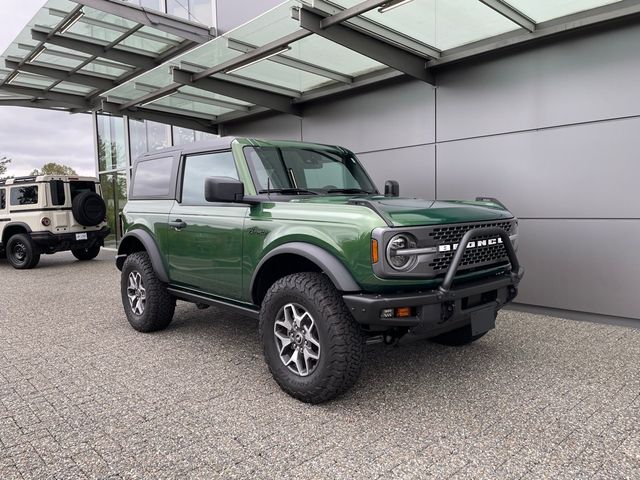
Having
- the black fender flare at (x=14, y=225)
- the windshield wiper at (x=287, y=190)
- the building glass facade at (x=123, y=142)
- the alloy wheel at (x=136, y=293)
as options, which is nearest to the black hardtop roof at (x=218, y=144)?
the windshield wiper at (x=287, y=190)

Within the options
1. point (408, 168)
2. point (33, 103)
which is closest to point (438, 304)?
point (408, 168)

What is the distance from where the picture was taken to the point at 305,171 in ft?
13.4

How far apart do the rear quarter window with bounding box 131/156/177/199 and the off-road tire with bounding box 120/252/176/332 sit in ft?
Answer: 2.16

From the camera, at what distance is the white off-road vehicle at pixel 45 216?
411 inches

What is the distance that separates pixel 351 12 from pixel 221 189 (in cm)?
290

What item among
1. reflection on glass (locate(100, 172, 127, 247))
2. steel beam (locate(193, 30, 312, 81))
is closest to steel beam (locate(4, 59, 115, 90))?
reflection on glass (locate(100, 172, 127, 247))

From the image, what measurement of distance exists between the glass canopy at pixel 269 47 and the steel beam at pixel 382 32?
0.04 feet

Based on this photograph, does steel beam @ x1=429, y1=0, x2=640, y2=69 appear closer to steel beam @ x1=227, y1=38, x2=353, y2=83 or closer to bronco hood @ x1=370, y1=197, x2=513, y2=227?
steel beam @ x1=227, y1=38, x2=353, y2=83

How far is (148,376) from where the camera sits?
11.9ft

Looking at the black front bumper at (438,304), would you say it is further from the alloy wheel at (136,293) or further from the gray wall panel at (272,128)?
the gray wall panel at (272,128)

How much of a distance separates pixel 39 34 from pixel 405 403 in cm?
1000

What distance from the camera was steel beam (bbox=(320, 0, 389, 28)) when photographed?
484 cm

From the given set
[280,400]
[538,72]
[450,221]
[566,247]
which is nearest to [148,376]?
[280,400]

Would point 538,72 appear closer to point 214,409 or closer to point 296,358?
point 296,358
